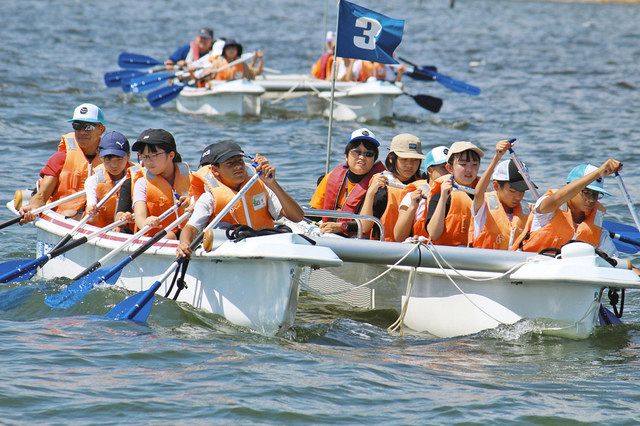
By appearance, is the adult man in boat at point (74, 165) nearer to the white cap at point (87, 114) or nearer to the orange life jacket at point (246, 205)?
the white cap at point (87, 114)

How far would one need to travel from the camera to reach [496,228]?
8.50 m

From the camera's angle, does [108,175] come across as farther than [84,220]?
Yes

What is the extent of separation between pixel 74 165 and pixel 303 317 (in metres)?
2.47

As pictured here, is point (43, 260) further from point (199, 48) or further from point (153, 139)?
point (199, 48)

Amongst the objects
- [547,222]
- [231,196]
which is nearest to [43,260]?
[231,196]

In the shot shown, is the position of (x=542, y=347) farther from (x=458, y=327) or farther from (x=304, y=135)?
(x=304, y=135)

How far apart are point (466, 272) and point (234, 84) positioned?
37.8 feet

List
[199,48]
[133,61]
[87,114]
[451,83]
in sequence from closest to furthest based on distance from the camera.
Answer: [87,114] < [451,83] < [133,61] < [199,48]

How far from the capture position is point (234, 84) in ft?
62.7

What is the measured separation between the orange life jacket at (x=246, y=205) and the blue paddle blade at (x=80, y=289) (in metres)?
0.85

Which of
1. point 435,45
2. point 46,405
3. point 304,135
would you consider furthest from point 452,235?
point 435,45

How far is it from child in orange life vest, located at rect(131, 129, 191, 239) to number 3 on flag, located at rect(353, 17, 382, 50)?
2104 mm

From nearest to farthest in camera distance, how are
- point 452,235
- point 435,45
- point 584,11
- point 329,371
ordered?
point 329,371
point 452,235
point 435,45
point 584,11

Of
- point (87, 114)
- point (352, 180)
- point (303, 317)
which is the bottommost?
point (303, 317)
